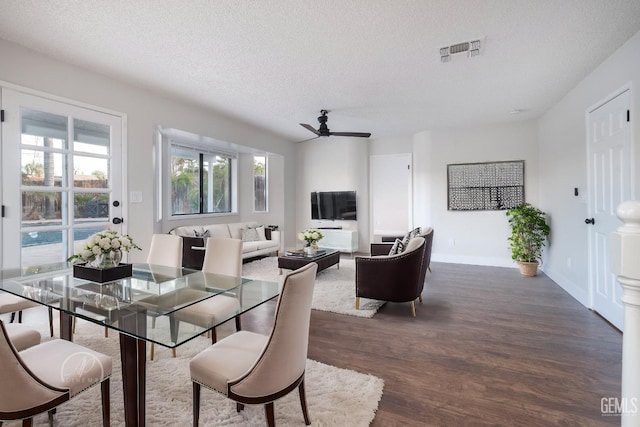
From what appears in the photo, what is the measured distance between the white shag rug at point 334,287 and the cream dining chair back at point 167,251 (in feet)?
3.38

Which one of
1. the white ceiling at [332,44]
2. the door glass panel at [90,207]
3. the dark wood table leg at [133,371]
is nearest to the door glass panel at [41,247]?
the door glass panel at [90,207]

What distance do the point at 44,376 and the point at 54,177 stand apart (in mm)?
2691

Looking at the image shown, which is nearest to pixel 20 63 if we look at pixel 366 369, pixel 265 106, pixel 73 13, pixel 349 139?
pixel 73 13

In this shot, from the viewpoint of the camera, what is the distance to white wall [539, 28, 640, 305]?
2713mm

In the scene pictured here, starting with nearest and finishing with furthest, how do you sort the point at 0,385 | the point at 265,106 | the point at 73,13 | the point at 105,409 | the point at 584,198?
the point at 0,385 < the point at 105,409 < the point at 73,13 < the point at 584,198 < the point at 265,106

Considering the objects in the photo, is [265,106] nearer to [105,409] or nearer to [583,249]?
[105,409]

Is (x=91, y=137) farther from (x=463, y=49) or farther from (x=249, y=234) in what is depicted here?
(x=463, y=49)

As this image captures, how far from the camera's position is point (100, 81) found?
3539 mm

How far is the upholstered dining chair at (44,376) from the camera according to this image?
1.12 meters

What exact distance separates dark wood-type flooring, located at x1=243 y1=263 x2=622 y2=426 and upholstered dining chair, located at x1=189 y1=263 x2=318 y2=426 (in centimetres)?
64

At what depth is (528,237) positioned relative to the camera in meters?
4.95

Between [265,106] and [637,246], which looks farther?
[265,106]

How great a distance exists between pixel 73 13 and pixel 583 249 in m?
5.47

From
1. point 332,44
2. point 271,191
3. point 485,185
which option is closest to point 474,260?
point 485,185
